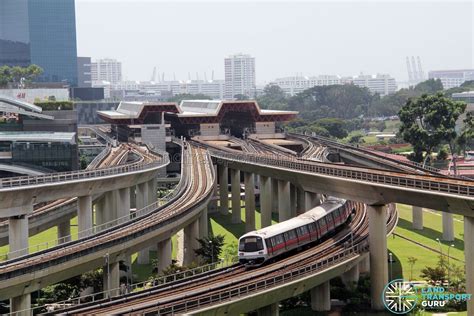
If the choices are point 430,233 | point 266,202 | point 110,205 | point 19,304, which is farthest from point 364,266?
point 19,304

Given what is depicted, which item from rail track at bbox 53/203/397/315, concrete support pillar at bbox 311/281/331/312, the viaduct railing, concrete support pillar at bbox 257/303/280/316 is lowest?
concrete support pillar at bbox 311/281/331/312

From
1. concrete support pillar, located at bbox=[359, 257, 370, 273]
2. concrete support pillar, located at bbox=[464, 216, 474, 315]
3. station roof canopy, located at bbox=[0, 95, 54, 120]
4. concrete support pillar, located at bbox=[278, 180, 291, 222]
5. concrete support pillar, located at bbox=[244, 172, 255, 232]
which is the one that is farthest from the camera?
station roof canopy, located at bbox=[0, 95, 54, 120]

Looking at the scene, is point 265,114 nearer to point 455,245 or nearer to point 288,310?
point 455,245

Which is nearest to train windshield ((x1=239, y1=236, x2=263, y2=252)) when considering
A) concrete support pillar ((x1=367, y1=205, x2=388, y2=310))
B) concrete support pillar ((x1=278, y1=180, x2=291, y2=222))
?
concrete support pillar ((x1=367, y1=205, x2=388, y2=310))

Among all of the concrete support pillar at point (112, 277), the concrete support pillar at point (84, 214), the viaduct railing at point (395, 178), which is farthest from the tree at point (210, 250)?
the viaduct railing at point (395, 178)

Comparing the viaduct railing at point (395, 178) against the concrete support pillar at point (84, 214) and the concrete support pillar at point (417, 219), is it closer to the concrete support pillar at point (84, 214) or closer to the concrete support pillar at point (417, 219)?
the concrete support pillar at point (417, 219)

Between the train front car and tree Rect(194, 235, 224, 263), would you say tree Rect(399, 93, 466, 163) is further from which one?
the train front car

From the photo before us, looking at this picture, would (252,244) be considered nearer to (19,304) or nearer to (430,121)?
(19,304)

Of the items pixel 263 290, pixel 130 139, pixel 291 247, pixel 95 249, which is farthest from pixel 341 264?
pixel 130 139
